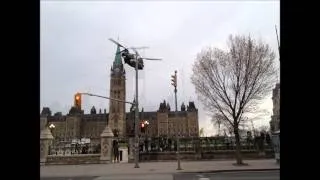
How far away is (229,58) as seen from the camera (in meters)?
38.2

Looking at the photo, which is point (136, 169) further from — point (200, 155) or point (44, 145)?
point (44, 145)

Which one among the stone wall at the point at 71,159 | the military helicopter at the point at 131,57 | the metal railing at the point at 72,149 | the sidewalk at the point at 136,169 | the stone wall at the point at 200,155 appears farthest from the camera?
the metal railing at the point at 72,149

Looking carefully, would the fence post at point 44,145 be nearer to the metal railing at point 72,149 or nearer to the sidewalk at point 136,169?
the metal railing at point 72,149

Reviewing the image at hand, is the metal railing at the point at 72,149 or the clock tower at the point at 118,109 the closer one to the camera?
the metal railing at the point at 72,149

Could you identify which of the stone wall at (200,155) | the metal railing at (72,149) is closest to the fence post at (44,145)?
the metal railing at (72,149)

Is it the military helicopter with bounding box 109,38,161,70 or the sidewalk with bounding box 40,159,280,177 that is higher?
the military helicopter with bounding box 109,38,161,70

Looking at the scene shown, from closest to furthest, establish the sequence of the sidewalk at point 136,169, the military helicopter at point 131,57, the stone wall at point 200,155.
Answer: the sidewalk at point 136,169 < the military helicopter at point 131,57 < the stone wall at point 200,155

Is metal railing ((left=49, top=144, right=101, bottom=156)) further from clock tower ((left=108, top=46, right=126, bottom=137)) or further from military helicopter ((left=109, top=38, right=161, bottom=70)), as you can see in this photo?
clock tower ((left=108, top=46, right=126, bottom=137))

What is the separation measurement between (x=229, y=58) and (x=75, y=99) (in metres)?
12.0

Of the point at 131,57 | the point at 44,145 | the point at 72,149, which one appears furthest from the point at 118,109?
the point at 131,57

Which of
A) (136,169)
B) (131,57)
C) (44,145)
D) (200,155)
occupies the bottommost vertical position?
(136,169)

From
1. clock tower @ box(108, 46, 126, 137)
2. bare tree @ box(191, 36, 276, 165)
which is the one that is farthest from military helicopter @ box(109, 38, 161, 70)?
clock tower @ box(108, 46, 126, 137)
